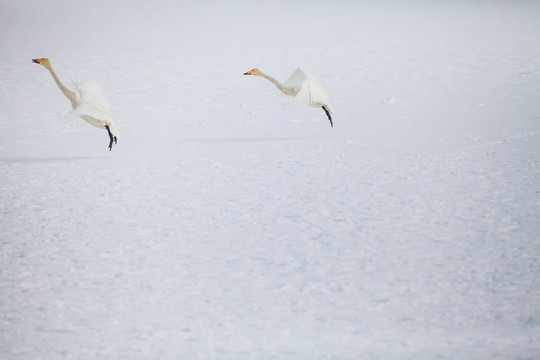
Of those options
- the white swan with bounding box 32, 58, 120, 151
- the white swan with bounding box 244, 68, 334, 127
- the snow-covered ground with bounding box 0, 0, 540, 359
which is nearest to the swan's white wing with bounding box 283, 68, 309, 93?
the white swan with bounding box 244, 68, 334, 127

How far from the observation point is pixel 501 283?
2.53 metres

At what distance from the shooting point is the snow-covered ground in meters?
2.25

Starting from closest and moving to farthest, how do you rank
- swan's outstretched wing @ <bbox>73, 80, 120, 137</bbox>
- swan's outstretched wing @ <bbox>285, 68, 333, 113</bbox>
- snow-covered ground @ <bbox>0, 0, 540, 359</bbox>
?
snow-covered ground @ <bbox>0, 0, 540, 359</bbox> < swan's outstretched wing @ <bbox>73, 80, 120, 137</bbox> < swan's outstretched wing @ <bbox>285, 68, 333, 113</bbox>

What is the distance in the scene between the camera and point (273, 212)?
3330 millimetres

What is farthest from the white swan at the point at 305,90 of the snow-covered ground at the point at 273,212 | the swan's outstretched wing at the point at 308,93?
the snow-covered ground at the point at 273,212

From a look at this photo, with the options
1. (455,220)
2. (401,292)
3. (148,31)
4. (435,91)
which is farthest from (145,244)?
(148,31)

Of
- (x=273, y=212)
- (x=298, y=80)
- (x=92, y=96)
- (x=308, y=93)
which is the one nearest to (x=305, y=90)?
(x=308, y=93)

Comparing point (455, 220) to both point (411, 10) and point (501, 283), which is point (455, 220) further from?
point (411, 10)

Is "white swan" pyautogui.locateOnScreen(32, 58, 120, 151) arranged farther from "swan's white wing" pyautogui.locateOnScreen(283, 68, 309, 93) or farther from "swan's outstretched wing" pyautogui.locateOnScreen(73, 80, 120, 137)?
"swan's white wing" pyautogui.locateOnScreen(283, 68, 309, 93)

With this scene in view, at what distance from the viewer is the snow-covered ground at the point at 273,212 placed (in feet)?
7.39

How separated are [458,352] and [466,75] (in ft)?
15.4

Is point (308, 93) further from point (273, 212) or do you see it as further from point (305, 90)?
point (273, 212)

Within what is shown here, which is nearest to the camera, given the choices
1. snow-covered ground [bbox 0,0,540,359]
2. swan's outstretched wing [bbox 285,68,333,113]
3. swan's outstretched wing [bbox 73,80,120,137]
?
snow-covered ground [bbox 0,0,540,359]

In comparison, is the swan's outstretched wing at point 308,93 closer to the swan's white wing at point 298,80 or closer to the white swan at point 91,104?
the swan's white wing at point 298,80
